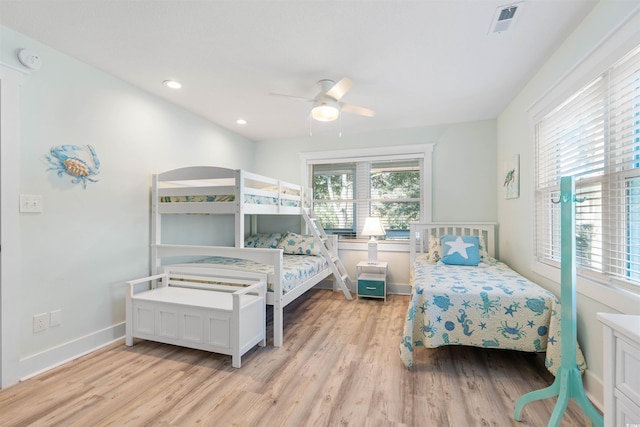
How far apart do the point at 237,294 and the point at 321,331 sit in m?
1.10

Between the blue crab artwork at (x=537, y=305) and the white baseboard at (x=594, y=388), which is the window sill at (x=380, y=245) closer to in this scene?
the blue crab artwork at (x=537, y=305)

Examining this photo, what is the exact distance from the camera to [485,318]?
204 cm

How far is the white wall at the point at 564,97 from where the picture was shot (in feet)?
5.11

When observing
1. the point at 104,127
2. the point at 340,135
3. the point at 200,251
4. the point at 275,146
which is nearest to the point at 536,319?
the point at 200,251

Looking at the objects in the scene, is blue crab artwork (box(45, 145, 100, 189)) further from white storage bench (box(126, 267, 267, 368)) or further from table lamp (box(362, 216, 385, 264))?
table lamp (box(362, 216, 385, 264))

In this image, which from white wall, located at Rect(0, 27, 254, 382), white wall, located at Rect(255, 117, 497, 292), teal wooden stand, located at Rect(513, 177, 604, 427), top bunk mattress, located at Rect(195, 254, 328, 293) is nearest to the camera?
teal wooden stand, located at Rect(513, 177, 604, 427)

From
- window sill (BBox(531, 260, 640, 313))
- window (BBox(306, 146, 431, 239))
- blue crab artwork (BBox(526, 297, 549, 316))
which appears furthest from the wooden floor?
window (BBox(306, 146, 431, 239))

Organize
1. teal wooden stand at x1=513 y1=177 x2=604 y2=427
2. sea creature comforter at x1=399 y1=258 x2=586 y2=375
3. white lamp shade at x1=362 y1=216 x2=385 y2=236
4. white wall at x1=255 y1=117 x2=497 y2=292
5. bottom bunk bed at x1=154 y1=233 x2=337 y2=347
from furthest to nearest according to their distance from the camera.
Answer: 1. white lamp shade at x1=362 y1=216 x2=385 y2=236
2. white wall at x1=255 y1=117 x2=497 y2=292
3. bottom bunk bed at x1=154 y1=233 x2=337 y2=347
4. sea creature comforter at x1=399 y1=258 x2=586 y2=375
5. teal wooden stand at x1=513 y1=177 x2=604 y2=427

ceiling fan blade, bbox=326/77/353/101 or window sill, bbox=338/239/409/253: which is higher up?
ceiling fan blade, bbox=326/77/353/101

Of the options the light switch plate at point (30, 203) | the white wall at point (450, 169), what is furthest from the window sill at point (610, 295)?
the light switch plate at point (30, 203)

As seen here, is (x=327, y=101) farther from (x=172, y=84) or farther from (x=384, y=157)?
(x=384, y=157)

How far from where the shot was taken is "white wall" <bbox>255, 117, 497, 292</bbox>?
3824 millimetres

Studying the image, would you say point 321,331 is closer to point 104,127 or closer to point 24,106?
point 104,127

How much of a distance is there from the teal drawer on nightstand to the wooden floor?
4.01 feet
